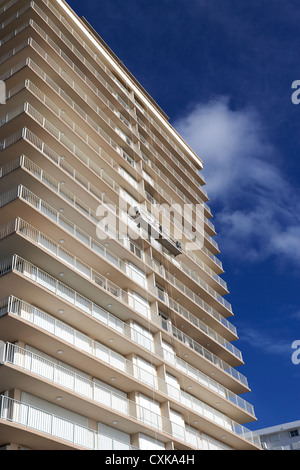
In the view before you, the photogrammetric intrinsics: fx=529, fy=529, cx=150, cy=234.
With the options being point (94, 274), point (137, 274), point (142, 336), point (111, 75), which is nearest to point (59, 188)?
point (94, 274)

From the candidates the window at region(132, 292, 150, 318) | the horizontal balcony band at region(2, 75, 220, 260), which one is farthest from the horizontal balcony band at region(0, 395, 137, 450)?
the horizontal balcony band at region(2, 75, 220, 260)

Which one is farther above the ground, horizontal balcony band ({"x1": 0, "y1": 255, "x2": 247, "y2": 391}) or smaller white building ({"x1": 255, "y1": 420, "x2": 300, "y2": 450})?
smaller white building ({"x1": 255, "y1": 420, "x2": 300, "y2": 450})

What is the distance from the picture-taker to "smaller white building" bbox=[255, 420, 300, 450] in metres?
65.9

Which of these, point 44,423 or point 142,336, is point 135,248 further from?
point 44,423

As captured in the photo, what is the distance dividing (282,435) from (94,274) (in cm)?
4715

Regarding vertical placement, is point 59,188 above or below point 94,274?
above

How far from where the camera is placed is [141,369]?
2983 centimetres

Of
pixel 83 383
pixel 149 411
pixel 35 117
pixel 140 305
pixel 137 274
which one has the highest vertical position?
pixel 35 117

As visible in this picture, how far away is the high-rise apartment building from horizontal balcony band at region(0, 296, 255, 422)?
95mm

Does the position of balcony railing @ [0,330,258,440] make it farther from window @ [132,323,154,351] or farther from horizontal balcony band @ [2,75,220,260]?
horizontal balcony band @ [2,75,220,260]

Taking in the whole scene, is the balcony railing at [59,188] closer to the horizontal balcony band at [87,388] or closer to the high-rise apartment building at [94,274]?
the high-rise apartment building at [94,274]

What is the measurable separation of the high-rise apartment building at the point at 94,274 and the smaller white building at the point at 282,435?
2874cm

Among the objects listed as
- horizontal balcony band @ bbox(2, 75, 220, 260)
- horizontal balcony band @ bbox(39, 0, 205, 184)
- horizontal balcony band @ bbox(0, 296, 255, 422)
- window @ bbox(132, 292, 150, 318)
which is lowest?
horizontal balcony band @ bbox(0, 296, 255, 422)
